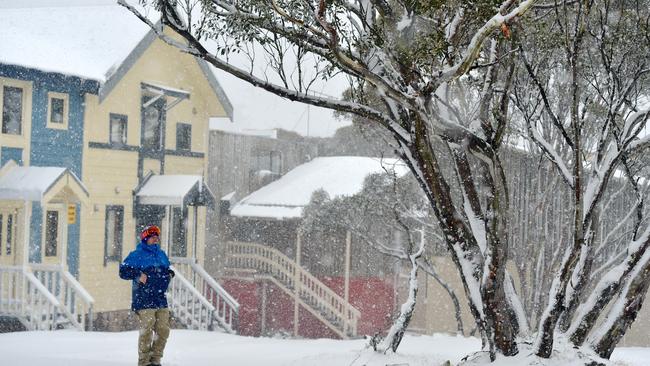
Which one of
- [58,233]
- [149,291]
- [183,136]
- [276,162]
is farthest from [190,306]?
[149,291]

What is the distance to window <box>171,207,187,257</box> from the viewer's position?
24.0 metres

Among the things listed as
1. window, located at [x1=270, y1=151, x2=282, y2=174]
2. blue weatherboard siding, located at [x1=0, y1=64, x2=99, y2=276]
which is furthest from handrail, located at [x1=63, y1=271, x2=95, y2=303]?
window, located at [x1=270, y1=151, x2=282, y2=174]

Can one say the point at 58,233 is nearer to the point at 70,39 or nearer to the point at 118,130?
the point at 118,130

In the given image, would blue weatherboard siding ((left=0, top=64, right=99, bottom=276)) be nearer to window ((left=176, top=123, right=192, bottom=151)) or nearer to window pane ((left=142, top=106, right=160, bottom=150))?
window pane ((left=142, top=106, right=160, bottom=150))

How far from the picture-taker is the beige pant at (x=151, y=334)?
8867 millimetres

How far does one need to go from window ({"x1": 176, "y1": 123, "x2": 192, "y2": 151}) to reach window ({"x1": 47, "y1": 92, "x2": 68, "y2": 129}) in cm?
453

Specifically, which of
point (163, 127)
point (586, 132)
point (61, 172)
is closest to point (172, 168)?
point (163, 127)

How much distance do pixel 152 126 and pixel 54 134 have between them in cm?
376

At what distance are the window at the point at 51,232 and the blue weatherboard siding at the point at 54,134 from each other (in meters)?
0.33

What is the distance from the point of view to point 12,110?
19078 mm

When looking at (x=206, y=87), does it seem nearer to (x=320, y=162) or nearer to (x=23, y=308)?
(x=320, y=162)

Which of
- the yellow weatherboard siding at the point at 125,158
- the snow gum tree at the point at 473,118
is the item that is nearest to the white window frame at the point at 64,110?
the yellow weatherboard siding at the point at 125,158

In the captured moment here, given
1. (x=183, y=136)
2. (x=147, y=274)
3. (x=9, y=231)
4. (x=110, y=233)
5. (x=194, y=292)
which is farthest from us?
(x=183, y=136)

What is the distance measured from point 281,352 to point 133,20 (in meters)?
15.1
